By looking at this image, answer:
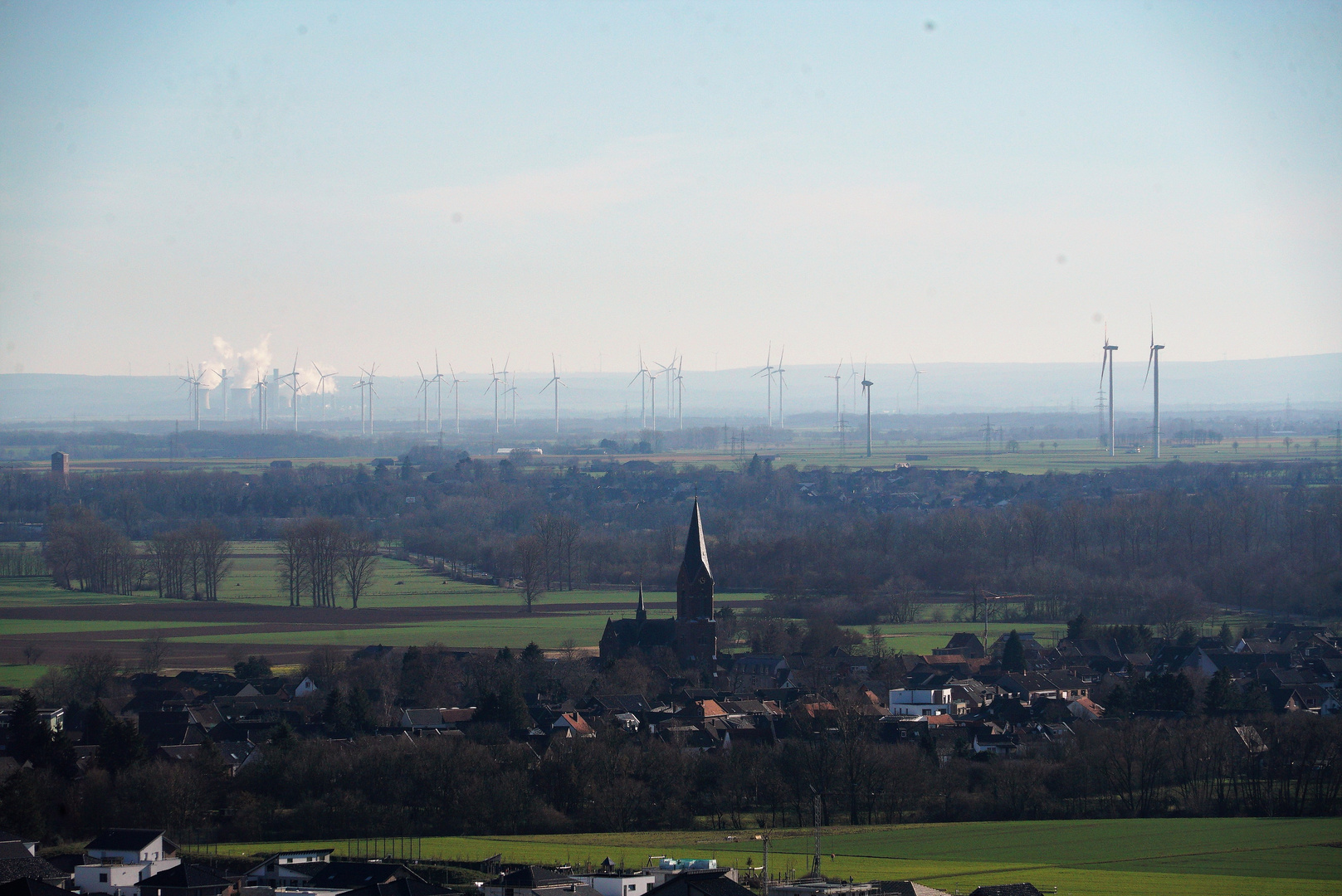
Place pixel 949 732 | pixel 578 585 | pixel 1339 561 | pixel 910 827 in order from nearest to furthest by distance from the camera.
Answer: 1. pixel 910 827
2. pixel 949 732
3. pixel 1339 561
4. pixel 578 585

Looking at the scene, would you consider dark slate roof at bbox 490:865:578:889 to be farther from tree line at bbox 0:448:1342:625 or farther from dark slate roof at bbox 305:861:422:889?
tree line at bbox 0:448:1342:625

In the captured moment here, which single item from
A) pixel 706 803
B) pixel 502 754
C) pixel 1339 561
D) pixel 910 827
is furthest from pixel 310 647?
pixel 1339 561

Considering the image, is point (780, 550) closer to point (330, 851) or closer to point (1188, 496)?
point (1188, 496)

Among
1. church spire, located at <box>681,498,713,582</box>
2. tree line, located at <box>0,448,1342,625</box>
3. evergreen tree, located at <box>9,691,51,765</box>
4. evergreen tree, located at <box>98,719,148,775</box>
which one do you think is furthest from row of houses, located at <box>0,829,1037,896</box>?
tree line, located at <box>0,448,1342,625</box>

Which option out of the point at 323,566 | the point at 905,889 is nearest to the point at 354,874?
the point at 905,889

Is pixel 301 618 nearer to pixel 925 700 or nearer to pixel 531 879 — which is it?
pixel 925 700

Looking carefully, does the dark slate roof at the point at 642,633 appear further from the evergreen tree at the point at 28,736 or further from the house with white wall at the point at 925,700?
the evergreen tree at the point at 28,736
